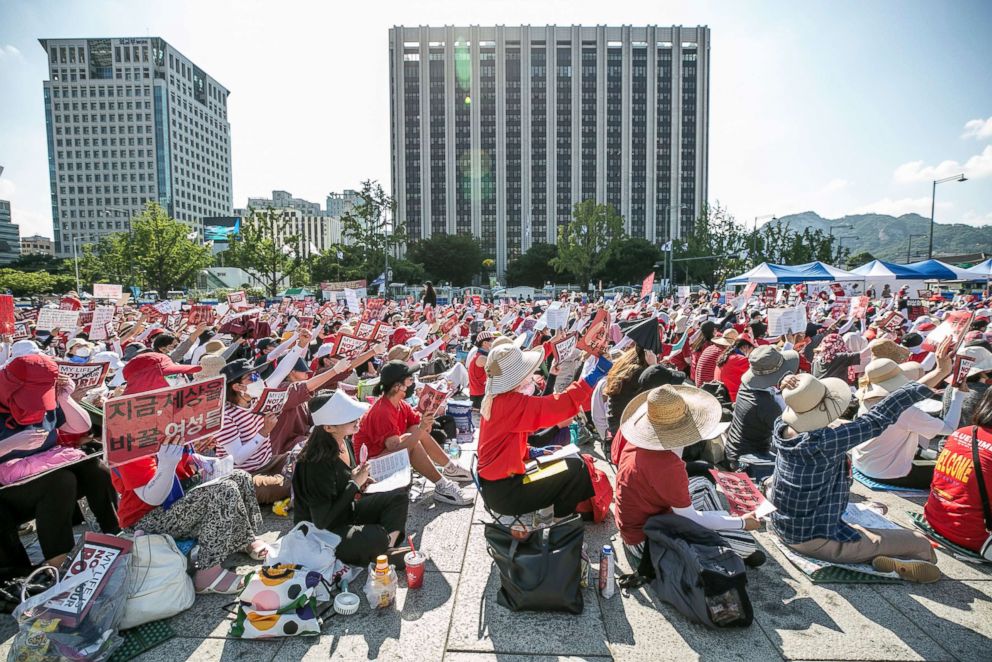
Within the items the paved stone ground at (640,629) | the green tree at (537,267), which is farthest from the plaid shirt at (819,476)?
the green tree at (537,267)

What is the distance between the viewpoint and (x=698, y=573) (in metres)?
3.35

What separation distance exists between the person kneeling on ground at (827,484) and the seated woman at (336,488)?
9.82 ft

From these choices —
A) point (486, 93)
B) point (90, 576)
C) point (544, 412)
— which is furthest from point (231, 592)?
point (486, 93)

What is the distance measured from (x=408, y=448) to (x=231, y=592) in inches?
76.5

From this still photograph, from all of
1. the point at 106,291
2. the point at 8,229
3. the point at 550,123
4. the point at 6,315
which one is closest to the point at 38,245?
the point at 8,229

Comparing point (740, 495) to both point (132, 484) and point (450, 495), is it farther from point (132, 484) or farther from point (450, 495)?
point (132, 484)

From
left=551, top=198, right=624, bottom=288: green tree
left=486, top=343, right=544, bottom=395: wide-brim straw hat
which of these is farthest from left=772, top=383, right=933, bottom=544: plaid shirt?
left=551, top=198, right=624, bottom=288: green tree

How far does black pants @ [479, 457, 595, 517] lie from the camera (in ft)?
14.1

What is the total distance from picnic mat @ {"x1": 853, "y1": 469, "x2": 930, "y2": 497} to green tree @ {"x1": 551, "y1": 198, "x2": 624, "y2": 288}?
64.3m

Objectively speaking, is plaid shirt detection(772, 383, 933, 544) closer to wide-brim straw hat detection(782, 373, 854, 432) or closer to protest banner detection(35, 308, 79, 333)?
wide-brim straw hat detection(782, 373, 854, 432)

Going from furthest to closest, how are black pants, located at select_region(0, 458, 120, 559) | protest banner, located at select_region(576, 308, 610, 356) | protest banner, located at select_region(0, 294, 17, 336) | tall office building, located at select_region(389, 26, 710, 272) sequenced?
tall office building, located at select_region(389, 26, 710, 272)
protest banner, located at select_region(0, 294, 17, 336)
protest banner, located at select_region(576, 308, 610, 356)
black pants, located at select_region(0, 458, 120, 559)

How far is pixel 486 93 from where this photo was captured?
107688mm

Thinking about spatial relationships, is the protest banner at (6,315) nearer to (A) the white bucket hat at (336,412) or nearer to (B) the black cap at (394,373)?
(B) the black cap at (394,373)

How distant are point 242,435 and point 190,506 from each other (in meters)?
1.54
